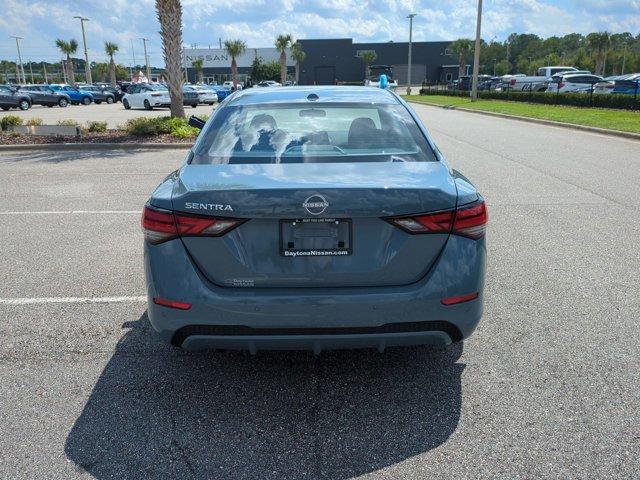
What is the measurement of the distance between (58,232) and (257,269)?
4810 mm

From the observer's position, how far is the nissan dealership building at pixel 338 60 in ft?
313

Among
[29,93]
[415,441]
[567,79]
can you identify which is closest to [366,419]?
[415,441]

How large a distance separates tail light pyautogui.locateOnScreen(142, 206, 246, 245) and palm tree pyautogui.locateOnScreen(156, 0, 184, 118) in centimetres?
1524

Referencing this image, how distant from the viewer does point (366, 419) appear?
10.1 ft

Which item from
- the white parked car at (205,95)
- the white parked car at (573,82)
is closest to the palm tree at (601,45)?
the white parked car at (573,82)

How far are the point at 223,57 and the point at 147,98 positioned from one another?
65.5 meters

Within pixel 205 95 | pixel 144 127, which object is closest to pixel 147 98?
pixel 205 95

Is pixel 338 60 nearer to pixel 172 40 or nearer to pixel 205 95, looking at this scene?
pixel 205 95

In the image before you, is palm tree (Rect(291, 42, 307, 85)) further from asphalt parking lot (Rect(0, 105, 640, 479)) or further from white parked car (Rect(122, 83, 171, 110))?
asphalt parking lot (Rect(0, 105, 640, 479))

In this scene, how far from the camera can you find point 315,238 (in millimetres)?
2840

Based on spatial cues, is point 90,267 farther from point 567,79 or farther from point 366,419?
point 567,79

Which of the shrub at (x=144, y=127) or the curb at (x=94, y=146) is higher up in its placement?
the shrub at (x=144, y=127)

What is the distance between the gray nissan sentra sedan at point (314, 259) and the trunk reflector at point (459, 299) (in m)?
0.01

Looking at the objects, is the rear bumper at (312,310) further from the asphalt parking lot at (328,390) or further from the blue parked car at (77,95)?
the blue parked car at (77,95)
